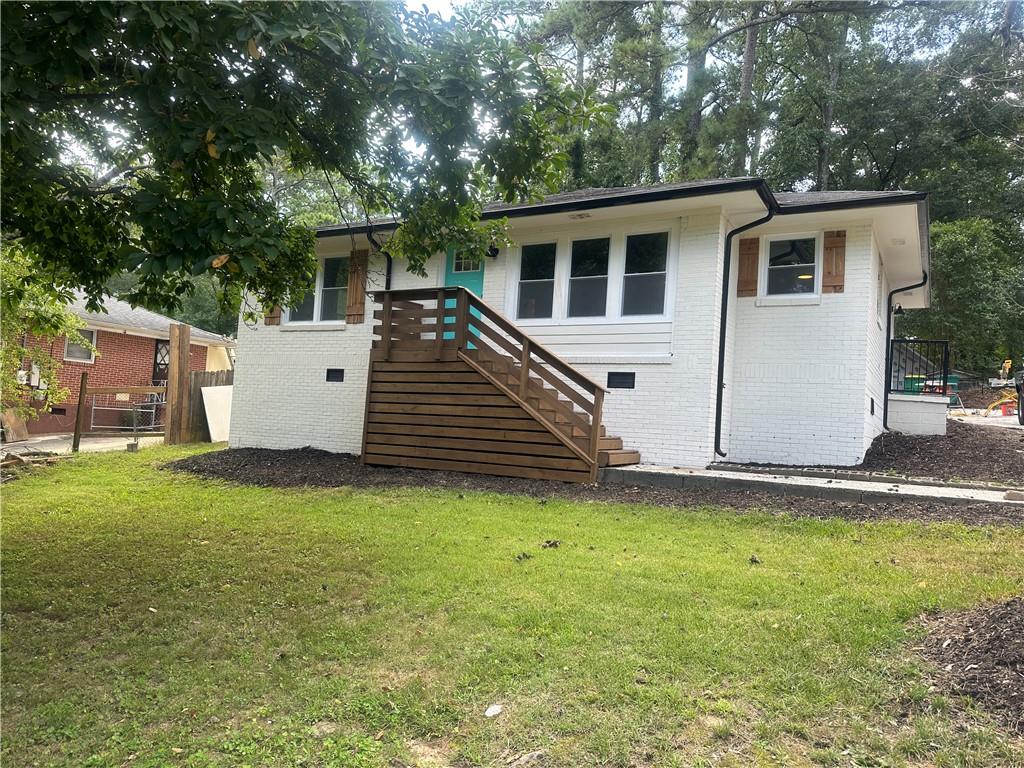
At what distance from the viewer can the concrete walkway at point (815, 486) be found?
6219 mm

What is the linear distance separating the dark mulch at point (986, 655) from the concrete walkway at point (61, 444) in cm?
1274

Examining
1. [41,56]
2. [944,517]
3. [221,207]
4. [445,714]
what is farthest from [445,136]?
[944,517]

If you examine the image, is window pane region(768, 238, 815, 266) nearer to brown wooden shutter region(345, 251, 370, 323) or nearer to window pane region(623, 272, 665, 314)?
window pane region(623, 272, 665, 314)

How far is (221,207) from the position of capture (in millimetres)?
3518

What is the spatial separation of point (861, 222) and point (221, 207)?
8.75 meters

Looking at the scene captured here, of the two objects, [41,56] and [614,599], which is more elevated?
[41,56]

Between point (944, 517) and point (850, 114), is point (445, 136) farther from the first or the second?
point (850, 114)

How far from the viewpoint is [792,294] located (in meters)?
9.53

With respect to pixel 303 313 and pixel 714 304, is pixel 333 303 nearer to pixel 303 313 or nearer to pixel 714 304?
pixel 303 313

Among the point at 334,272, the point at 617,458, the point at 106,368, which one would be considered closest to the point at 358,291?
the point at 334,272

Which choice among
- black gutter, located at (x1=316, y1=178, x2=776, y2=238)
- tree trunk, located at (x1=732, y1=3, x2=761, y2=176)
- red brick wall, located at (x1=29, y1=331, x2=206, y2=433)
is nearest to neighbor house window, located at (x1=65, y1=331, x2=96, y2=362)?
red brick wall, located at (x1=29, y1=331, x2=206, y2=433)

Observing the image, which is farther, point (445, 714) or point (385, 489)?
point (385, 489)

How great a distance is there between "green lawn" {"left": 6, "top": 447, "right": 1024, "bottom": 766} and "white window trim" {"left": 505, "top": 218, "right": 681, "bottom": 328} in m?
4.22

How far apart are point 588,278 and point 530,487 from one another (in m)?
3.71
